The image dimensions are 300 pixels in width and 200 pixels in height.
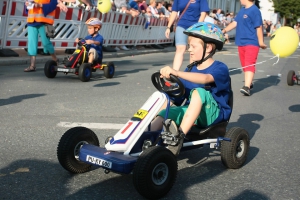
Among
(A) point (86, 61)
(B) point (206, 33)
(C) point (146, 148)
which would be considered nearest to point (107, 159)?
(C) point (146, 148)

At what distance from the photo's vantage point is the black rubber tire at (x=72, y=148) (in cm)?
382

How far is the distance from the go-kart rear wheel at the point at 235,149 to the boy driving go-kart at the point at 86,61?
5140 millimetres

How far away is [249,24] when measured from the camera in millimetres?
8844

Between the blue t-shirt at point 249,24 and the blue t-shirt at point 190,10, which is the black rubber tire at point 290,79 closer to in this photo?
the blue t-shirt at point 249,24

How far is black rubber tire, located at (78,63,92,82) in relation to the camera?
918 cm

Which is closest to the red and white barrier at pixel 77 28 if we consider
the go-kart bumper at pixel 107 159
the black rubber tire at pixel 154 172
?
the go-kart bumper at pixel 107 159

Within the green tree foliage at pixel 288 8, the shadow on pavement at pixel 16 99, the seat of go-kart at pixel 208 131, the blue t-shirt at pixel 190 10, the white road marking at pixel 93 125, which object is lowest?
the white road marking at pixel 93 125

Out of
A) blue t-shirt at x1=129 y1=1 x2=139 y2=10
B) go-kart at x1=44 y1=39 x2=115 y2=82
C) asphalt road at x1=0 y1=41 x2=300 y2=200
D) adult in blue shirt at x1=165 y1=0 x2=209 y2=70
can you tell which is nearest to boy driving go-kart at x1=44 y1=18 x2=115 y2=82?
go-kart at x1=44 y1=39 x2=115 y2=82

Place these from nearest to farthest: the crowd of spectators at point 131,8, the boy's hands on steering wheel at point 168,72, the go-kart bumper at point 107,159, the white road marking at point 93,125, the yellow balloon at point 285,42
Result: 1. the go-kart bumper at point 107,159
2. the boy's hands on steering wheel at point 168,72
3. the white road marking at point 93,125
4. the yellow balloon at point 285,42
5. the crowd of spectators at point 131,8

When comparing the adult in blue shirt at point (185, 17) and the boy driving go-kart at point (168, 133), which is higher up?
the adult in blue shirt at point (185, 17)

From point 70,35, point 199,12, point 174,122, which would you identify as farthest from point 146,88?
point 70,35

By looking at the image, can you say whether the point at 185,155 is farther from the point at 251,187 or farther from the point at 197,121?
the point at 251,187

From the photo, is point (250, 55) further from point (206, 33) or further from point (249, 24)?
point (206, 33)

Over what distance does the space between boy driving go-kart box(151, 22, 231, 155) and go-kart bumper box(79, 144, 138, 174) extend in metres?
0.43
